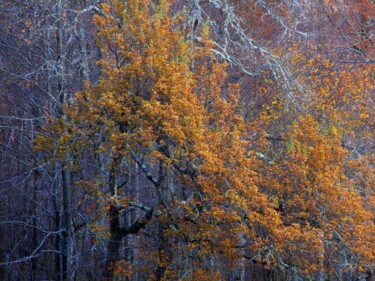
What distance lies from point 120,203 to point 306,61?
261 inches

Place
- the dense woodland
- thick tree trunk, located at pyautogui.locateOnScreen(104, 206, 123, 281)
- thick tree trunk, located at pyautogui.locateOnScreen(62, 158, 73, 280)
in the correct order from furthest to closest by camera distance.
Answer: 1. thick tree trunk, located at pyautogui.locateOnScreen(62, 158, 73, 280)
2. thick tree trunk, located at pyautogui.locateOnScreen(104, 206, 123, 281)
3. the dense woodland

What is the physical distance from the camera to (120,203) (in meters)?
11.1

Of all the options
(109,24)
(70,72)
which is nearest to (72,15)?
(70,72)

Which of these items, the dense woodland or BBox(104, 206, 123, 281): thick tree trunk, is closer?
the dense woodland

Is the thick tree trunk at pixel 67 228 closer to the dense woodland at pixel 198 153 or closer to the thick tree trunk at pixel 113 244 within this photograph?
the dense woodland at pixel 198 153

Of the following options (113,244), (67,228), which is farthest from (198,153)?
(67,228)

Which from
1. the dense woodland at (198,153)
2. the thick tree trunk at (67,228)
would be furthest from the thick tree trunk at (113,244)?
the thick tree trunk at (67,228)

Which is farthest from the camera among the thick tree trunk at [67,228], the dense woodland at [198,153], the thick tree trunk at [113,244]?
the thick tree trunk at [67,228]

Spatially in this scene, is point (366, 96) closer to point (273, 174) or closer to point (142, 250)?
point (273, 174)

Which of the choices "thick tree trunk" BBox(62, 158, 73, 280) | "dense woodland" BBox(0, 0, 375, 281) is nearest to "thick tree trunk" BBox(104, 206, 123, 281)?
"dense woodland" BBox(0, 0, 375, 281)

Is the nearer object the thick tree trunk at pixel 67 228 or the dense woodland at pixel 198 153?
the dense woodland at pixel 198 153

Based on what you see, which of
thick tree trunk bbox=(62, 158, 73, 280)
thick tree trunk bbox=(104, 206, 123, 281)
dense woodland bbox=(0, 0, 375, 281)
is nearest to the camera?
dense woodland bbox=(0, 0, 375, 281)

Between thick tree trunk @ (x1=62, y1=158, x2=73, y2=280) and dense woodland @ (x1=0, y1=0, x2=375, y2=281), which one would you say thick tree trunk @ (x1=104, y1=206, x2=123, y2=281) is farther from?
thick tree trunk @ (x1=62, y1=158, x2=73, y2=280)

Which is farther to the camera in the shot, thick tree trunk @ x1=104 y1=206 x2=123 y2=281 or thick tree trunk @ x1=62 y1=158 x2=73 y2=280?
thick tree trunk @ x1=62 y1=158 x2=73 y2=280
